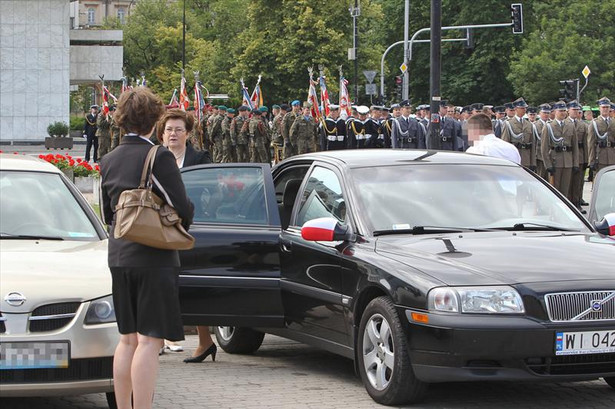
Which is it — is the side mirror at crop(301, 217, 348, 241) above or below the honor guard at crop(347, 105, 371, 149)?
below

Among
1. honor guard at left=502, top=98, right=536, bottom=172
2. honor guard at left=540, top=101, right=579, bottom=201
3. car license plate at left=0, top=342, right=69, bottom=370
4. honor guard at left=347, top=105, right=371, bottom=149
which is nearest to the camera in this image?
car license plate at left=0, top=342, right=69, bottom=370

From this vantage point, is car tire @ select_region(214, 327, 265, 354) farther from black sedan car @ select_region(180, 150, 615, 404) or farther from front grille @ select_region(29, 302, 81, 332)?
front grille @ select_region(29, 302, 81, 332)

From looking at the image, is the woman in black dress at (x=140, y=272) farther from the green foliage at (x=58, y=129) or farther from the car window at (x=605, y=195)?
the green foliage at (x=58, y=129)

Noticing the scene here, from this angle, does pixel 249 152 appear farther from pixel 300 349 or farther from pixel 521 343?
pixel 521 343

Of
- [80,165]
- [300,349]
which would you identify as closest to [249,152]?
[80,165]

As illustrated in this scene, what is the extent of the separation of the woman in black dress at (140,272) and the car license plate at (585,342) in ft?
7.39

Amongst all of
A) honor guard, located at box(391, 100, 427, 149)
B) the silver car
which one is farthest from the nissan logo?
honor guard, located at box(391, 100, 427, 149)

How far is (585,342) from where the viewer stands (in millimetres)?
7027

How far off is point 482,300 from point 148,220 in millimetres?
2089

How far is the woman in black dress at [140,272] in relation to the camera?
6.11 m

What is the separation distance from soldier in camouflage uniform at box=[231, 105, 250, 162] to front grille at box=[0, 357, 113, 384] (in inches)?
1130

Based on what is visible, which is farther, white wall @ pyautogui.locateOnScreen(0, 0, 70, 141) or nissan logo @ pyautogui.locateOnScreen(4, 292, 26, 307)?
white wall @ pyautogui.locateOnScreen(0, 0, 70, 141)

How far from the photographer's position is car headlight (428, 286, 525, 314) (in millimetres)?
6965

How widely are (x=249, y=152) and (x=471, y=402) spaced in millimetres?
28135
